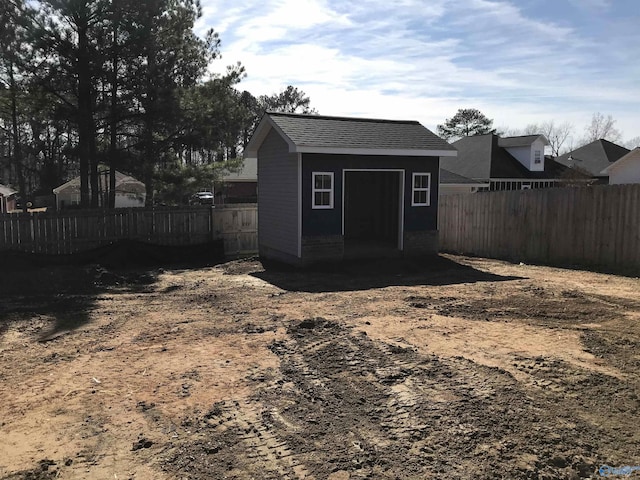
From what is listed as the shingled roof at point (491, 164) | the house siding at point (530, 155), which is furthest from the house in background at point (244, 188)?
the house siding at point (530, 155)

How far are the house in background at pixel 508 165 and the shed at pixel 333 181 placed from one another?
14252 mm

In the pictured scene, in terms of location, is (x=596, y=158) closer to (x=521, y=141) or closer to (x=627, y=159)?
(x=627, y=159)

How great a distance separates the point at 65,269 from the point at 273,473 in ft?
33.3

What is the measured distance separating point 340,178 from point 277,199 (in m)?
2.08

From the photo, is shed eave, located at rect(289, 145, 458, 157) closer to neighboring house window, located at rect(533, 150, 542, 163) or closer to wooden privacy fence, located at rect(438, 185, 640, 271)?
wooden privacy fence, located at rect(438, 185, 640, 271)

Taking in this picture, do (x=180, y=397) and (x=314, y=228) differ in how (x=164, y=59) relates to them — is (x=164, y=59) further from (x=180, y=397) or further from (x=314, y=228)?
(x=180, y=397)

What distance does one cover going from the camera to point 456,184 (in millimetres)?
Result: 26438

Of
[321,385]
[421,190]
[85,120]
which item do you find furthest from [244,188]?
[321,385]

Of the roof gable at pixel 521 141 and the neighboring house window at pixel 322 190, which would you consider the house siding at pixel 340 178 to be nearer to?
the neighboring house window at pixel 322 190

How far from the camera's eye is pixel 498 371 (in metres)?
5.49

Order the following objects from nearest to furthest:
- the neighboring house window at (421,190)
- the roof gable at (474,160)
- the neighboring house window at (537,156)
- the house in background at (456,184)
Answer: the neighboring house window at (421,190)
the house in background at (456,184)
the roof gable at (474,160)
the neighboring house window at (537,156)

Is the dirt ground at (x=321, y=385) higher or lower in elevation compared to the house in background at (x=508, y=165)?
lower

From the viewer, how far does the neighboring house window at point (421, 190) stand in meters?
14.5

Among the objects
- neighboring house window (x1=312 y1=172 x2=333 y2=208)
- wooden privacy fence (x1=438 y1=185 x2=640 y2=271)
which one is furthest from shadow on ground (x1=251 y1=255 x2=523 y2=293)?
wooden privacy fence (x1=438 y1=185 x2=640 y2=271)
